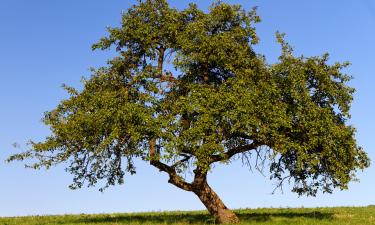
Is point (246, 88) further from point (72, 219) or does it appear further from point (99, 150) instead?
point (72, 219)

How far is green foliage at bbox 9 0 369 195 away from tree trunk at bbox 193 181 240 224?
87.1 inches

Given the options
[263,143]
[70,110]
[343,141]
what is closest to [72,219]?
[70,110]

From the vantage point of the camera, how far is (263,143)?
34.5 m

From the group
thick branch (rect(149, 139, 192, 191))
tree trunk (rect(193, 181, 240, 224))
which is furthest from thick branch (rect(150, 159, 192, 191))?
tree trunk (rect(193, 181, 240, 224))

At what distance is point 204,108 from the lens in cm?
3116

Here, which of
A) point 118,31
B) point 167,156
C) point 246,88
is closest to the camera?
point 167,156

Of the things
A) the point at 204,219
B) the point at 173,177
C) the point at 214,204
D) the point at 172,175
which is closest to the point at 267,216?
the point at 204,219

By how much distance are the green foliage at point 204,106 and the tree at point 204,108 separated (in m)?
0.08

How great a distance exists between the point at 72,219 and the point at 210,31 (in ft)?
58.0

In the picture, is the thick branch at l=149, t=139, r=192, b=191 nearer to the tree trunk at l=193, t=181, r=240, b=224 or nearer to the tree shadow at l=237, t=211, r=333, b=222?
the tree trunk at l=193, t=181, r=240, b=224

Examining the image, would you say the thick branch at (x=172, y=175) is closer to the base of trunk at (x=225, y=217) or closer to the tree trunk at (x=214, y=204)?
the tree trunk at (x=214, y=204)

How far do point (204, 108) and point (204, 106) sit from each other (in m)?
0.76

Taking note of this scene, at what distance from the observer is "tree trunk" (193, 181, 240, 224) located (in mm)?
35069

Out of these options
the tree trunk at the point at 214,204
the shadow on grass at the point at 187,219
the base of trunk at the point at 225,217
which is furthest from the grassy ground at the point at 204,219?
the tree trunk at the point at 214,204
